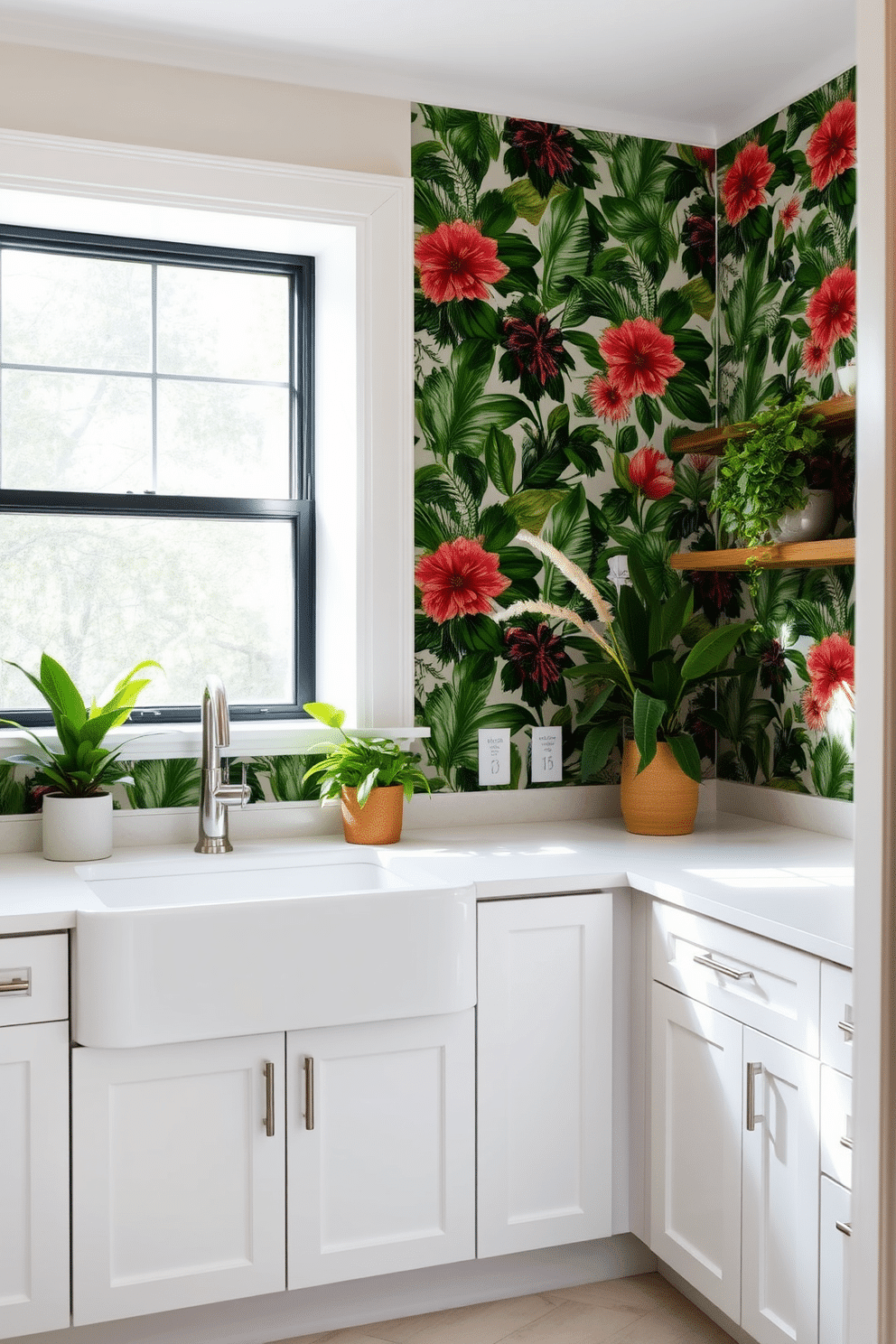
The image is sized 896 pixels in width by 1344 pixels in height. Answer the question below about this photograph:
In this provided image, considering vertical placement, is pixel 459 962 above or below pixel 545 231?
below

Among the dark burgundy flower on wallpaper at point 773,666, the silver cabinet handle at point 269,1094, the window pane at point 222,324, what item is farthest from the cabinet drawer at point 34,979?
the dark burgundy flower on wallpaper at point 773,666

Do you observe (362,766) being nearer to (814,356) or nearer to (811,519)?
(811,519)

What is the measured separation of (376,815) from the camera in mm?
2500

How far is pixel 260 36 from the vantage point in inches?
94.8

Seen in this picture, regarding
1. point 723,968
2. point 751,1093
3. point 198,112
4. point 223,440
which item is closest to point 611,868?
point 723,968

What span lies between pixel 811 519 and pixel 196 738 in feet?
4.42

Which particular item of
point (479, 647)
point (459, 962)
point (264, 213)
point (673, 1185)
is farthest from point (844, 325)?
point (673, 1185)

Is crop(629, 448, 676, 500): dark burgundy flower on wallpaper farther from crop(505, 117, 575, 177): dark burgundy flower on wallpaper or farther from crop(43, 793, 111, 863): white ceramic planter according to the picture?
crop(43, 793, 111, 863): white ceramic planter

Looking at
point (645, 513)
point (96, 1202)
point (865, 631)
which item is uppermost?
point (645, 513)

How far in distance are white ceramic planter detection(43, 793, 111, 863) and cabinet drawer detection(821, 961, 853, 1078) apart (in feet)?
4.50

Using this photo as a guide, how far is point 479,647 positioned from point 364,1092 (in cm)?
106

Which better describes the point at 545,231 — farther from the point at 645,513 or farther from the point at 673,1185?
the point at 673,1185

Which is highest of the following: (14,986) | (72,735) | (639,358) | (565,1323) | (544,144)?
(544,144)

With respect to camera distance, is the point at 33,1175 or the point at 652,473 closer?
the point at 33,1175
